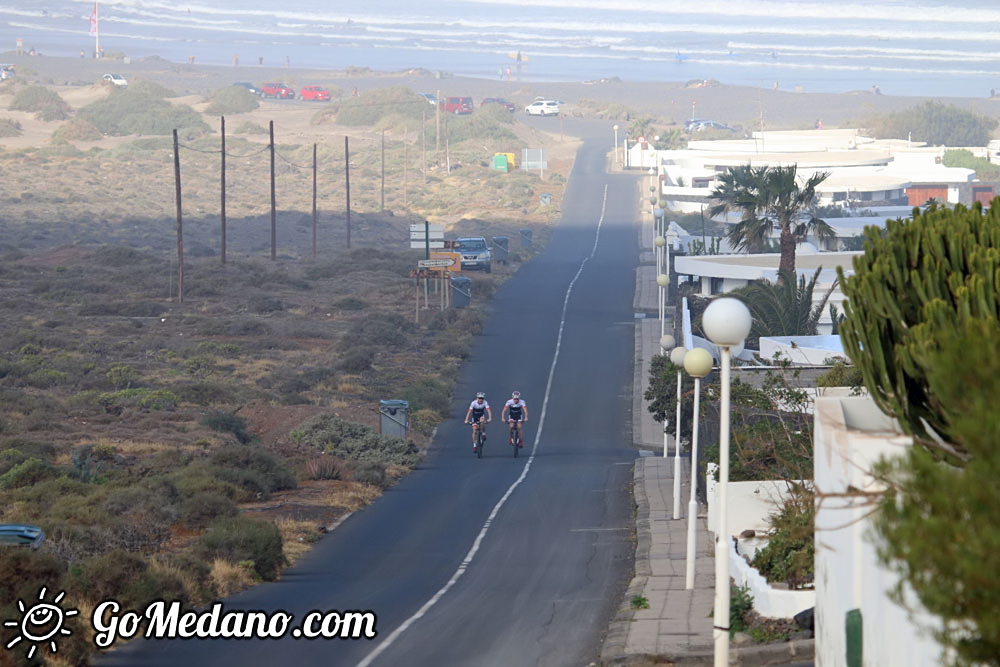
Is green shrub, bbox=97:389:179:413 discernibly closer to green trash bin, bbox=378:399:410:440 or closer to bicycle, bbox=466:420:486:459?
green trash bin, bbox=378:399:410:440

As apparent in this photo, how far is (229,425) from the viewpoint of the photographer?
32.0 meters

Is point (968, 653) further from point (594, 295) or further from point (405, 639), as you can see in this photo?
point (594, 295)

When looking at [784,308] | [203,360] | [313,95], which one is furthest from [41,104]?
[784,308]

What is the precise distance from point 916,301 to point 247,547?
12390 mm

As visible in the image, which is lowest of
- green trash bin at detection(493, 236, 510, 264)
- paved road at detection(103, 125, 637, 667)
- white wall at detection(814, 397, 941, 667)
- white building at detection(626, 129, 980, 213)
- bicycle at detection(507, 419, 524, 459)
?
paved road at detection(103, 125, 637, 667)

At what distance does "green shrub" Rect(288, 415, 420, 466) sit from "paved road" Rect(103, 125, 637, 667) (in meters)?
0.94

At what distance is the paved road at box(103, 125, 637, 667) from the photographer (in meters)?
15.4

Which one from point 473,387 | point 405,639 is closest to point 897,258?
point 405,639

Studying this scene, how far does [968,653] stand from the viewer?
5.51 meters

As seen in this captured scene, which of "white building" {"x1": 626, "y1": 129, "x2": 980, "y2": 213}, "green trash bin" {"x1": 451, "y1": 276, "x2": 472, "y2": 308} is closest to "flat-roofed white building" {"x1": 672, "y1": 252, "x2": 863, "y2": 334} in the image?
"green trash bin" {"x1": 451, "y1": 276, "x2": 472, "y2": 308}

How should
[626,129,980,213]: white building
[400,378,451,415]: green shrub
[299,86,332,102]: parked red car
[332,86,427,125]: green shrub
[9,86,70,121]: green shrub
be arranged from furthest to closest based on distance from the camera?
[299,86,332,102]: parked red car < [332,86,427,125]: green shrub < [9,86,70,121]: green shrub < [626,129,980,213]: white building < [400,378,451,415]: green shrub

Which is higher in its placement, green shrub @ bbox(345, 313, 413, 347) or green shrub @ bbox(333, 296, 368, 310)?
green shrub @ bbox(333, 296, 368, 310)

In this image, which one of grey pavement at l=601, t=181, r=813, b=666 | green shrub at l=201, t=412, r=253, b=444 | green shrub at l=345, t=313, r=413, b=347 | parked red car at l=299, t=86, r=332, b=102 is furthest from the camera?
parked red car at l=299, t=86, r=332, b=102

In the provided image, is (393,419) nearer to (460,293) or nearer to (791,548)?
(791,548)
